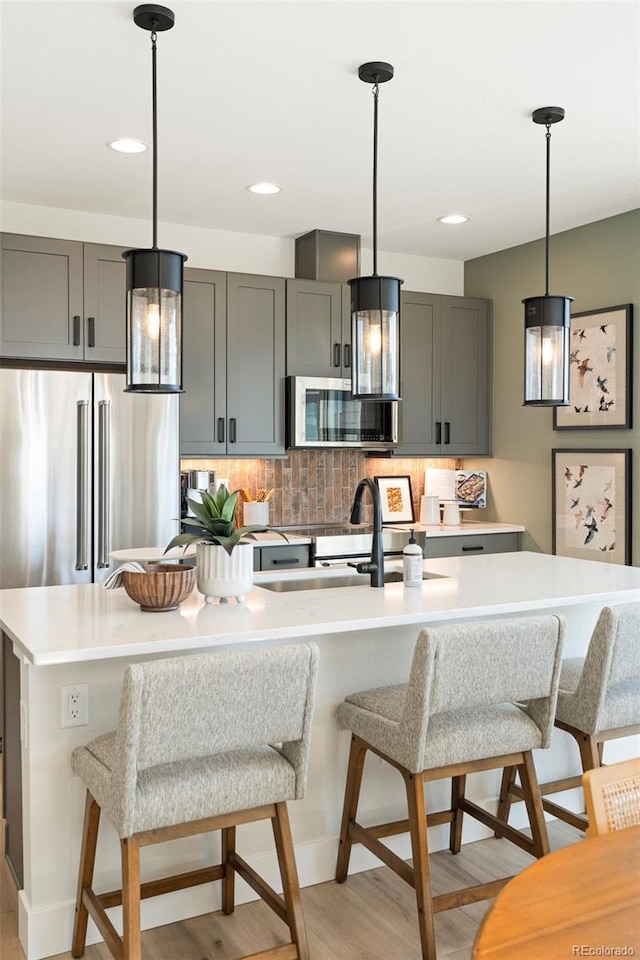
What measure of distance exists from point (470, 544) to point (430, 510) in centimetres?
39

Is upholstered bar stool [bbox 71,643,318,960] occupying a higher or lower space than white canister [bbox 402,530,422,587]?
lower

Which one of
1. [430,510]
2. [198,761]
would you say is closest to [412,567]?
[198,761]


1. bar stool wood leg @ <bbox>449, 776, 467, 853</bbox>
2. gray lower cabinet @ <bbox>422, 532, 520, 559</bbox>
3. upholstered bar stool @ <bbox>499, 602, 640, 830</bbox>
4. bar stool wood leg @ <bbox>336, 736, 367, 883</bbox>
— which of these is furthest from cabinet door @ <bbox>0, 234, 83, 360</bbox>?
upholstered bar stool @ <bbox>499, 602, 640, 830</bbox>

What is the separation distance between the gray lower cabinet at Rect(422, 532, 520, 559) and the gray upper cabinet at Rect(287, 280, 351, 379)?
1.13 m

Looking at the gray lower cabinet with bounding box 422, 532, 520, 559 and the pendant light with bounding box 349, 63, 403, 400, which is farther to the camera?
the gray lower cabinet with bounding box 422, 532, 520, 559

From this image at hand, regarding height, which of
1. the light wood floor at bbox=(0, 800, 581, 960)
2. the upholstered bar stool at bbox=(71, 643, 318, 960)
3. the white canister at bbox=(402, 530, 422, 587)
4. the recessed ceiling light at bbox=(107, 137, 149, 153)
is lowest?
the light wood floor at bbox=(0, 800, 581, 960)

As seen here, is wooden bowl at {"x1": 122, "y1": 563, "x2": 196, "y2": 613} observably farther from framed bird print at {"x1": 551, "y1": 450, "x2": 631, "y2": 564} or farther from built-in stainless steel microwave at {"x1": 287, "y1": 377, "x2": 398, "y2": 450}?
framed bird print at {"x1": 551, "y1": 450, "x2": 631, "y2": 564}

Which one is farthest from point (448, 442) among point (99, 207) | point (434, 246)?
point (99, 207)

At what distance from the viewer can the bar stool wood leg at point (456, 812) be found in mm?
2732

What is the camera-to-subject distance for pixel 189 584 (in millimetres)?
2451

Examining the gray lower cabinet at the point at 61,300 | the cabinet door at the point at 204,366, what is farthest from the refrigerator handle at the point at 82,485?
the cabinet door at the point at 204,366

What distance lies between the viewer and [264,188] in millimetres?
4090

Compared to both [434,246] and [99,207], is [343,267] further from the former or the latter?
[99,207]

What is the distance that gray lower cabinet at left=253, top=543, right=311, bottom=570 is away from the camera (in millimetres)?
4473
